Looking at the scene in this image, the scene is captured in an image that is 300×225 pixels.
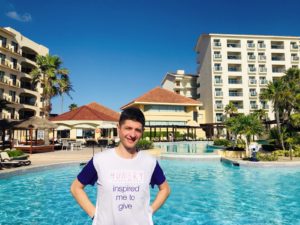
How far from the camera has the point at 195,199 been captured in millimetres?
9945

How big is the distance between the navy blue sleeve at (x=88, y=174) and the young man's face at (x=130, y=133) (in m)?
0.34

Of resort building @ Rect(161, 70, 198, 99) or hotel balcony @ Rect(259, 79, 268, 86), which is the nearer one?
hotel balcony @ Rect(259, 79, 268, 86)

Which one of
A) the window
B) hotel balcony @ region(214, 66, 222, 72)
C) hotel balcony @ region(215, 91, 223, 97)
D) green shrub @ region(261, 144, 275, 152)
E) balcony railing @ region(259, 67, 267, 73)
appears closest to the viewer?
green shrub @ region(261, 144, 275, 152)

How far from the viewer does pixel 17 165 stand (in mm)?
14727

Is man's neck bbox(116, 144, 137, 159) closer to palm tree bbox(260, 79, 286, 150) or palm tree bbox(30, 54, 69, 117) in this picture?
palm tree bbox(260, 79, 286, 150)

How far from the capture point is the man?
2162 millimetres

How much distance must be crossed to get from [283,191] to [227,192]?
2396 millimetres

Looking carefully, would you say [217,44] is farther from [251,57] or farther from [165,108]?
[165,108]

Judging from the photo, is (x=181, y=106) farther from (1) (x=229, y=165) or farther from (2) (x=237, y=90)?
(1) (x=229, y=165)

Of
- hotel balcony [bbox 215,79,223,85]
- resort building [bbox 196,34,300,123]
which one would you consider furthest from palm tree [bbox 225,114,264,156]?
hotel balcony [bbox 215,79,223,85]

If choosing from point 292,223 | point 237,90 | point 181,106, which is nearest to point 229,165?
point 292,223

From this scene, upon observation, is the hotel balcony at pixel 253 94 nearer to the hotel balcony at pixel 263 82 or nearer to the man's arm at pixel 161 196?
the hotel balcony at pixel 263 82

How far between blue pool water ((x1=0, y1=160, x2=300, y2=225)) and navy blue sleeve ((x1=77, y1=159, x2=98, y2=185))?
5.73 metres

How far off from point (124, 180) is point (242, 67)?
58883 millimetres
